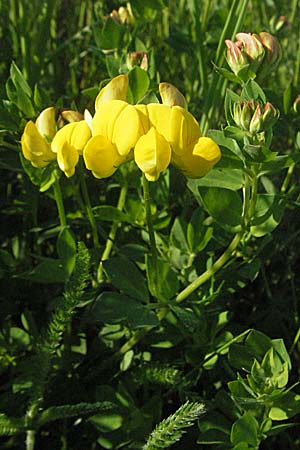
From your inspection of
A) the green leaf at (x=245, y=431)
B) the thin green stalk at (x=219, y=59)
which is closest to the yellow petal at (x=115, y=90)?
the thin green stalk at (x=219, y=59)

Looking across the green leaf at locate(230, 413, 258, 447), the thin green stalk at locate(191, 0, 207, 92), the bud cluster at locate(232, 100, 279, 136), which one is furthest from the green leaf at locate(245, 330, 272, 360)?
the thin green stalk at locate(191, 0, 207, 92)

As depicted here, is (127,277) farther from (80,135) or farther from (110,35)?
(110,35)

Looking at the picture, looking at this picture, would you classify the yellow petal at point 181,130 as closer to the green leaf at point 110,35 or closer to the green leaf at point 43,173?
the green leaf at point 43,173

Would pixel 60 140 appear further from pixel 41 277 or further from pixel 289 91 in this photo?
pixel 289 91

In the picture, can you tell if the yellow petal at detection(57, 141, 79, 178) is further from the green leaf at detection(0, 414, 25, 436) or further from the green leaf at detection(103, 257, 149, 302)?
the green leaf at detection(0, 414, 25, 436)

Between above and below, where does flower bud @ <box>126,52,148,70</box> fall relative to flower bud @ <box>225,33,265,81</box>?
below

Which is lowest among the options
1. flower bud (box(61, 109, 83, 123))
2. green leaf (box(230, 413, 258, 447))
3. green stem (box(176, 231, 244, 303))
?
green leaf (box(230, 413, 258, 447))
